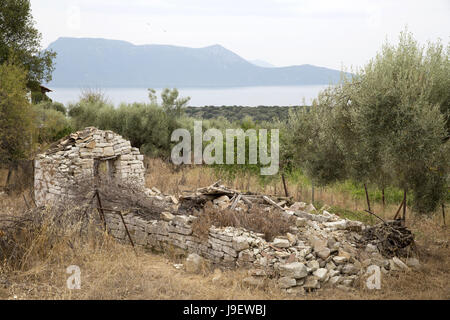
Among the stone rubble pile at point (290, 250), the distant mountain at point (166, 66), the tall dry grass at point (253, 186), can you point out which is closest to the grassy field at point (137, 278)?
the stone rubble pile at point (290, 250)

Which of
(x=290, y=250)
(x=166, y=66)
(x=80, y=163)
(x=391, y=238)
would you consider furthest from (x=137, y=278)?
(x=166, y=66)

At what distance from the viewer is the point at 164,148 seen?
21047 millimetres

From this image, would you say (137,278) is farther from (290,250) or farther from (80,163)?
(80,163)

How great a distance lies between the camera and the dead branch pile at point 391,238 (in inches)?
309

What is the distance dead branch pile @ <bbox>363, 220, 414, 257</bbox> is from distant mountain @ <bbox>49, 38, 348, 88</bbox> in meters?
46.3

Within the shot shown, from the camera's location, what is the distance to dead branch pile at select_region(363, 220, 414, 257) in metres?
7.86

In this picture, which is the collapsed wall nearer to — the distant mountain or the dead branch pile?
the dead branch pile

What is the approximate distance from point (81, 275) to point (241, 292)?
2.78 meters

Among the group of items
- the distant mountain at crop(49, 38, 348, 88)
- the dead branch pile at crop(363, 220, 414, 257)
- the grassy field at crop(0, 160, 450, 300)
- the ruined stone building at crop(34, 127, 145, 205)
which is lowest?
the grassy field at crop(0, 160, 450, 300)

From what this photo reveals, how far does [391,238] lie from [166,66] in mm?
59322

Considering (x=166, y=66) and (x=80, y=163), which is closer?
(x=80, y=163)

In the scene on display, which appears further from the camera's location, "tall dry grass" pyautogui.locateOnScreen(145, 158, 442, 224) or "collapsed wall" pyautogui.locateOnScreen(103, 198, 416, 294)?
"tall dry grass" pyautogui.locateOnScreen(145, 158, 442, 224)

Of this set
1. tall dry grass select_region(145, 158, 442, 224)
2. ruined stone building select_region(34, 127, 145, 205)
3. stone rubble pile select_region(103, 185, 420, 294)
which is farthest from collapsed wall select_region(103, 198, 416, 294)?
tall dry grass select_region(145, 158, 442, 224)

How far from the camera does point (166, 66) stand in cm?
6316
